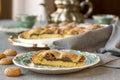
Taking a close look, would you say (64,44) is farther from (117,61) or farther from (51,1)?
(51,1)

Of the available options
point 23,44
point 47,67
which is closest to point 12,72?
point 47,67

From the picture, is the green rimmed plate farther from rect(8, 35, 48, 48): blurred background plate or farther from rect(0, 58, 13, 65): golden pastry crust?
rect(8, 35, 48, 48): blurred background plate

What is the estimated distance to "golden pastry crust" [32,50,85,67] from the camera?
31.3 inches

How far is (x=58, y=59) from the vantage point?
81 cm

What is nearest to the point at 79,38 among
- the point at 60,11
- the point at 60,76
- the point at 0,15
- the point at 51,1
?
the point at 60,76

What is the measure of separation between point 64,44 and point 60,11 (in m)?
0.54

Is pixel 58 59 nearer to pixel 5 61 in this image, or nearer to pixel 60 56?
pixel 60 56

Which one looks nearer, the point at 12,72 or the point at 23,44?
the point at 12,72

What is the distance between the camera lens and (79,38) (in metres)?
1.03

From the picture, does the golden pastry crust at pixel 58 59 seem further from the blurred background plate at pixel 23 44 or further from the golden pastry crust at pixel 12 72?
the blurred background plate at pixel 23 44

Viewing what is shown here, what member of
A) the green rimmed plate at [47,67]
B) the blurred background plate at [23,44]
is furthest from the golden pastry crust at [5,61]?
the blurred background plate at [23,44]

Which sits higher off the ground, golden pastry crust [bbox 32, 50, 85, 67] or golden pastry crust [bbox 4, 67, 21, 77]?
golden pastry crust [bbox 32, 50, 85, 67]

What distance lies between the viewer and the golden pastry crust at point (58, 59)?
0.80 meters

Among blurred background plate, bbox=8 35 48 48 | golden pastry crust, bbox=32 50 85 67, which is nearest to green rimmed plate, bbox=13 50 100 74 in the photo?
golden pastry crust, bbox=32 50 85 67
